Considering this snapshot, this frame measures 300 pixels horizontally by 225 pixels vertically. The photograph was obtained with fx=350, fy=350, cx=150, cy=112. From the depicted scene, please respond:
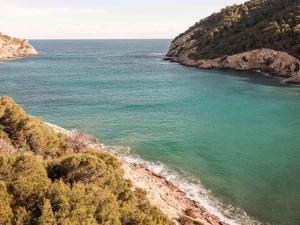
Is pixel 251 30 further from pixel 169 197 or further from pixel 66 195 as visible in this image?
pixel 66 195

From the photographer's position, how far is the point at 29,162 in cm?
1675

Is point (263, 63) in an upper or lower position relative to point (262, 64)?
upper

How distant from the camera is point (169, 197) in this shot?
27.8m

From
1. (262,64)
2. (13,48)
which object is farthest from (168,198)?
(13,48)

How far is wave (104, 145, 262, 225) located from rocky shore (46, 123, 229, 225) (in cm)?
61

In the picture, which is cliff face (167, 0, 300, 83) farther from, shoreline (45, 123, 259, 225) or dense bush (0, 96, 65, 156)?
dense bush (0, 96, 65, 156)

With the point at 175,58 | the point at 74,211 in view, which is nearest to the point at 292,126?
the point at 74,211

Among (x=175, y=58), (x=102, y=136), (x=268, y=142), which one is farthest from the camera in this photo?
(x=175, y=58)

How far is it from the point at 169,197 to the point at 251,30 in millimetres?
101571

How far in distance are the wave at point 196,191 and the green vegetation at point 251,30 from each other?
72992 mm

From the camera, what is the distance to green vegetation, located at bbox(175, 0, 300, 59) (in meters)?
103

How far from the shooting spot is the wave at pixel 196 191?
85.4 feet

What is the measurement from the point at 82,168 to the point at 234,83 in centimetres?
7137

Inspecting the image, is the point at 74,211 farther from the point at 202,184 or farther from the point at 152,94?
the point at 152,94
